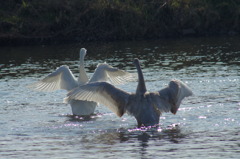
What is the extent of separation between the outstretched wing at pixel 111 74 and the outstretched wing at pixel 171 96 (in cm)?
300

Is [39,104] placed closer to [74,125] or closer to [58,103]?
[58,103]

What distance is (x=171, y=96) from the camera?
13.8m

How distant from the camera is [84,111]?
15641 millimetres

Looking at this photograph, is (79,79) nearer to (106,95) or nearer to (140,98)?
(106,95)

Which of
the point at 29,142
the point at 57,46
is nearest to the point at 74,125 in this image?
the point at 29,142

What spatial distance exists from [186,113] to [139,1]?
923 inches

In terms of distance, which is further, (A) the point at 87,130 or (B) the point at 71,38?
(B) the point at 71,38

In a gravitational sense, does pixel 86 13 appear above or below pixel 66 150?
above

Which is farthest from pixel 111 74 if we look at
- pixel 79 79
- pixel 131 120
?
pixel 131 120

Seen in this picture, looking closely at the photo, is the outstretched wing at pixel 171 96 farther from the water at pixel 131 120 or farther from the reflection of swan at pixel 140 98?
the water at pixel 131 120

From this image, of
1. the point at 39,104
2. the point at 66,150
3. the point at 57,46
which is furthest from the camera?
the point at 57,46

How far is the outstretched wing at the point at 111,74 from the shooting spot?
54.1 feet

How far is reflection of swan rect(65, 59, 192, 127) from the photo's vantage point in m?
13.5

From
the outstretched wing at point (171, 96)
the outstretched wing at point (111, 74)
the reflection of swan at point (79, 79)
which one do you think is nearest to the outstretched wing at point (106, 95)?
the outstretched wing at point (171, 96)
